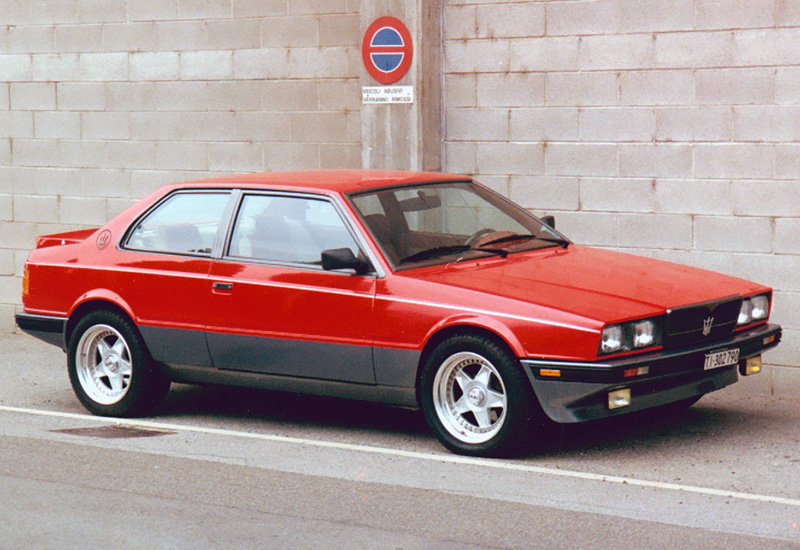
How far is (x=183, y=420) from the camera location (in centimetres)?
823

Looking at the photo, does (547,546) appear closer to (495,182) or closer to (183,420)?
Result: (183,420)

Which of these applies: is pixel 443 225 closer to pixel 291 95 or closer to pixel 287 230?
pixel 287 230

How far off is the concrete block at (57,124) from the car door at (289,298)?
17.3 ft

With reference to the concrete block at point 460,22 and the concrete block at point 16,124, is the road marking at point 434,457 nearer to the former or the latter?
the concrete block at point 460,22

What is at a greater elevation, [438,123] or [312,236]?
[438,123]

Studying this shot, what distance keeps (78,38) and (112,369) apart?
16.9ft

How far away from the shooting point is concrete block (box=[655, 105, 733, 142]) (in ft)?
31.3

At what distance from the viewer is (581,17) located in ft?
32.8

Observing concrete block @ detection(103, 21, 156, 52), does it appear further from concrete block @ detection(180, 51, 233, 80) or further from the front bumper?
the front bumper

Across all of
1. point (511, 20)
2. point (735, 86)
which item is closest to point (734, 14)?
point (735, 86)

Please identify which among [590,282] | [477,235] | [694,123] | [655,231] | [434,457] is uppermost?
[694,123]

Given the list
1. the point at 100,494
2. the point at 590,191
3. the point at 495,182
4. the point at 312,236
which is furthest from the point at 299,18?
the point at 100,494

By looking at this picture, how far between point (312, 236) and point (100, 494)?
2032mm

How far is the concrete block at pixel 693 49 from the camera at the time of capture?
31.1ft
